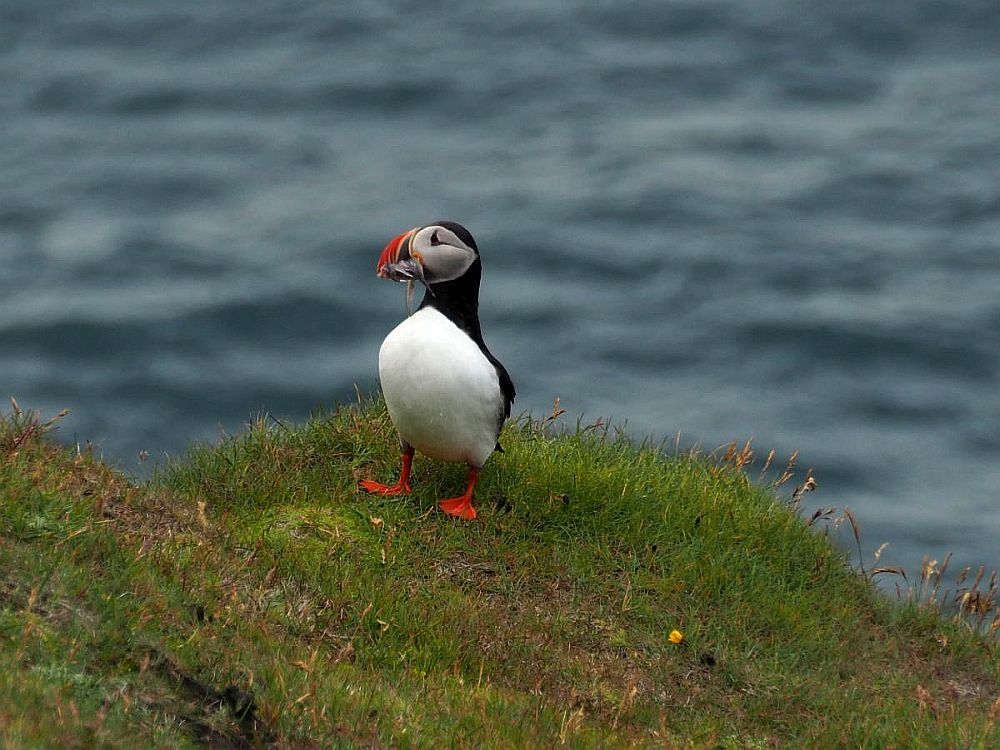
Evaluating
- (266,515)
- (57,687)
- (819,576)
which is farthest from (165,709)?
(819,576)

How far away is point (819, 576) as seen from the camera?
8875mm

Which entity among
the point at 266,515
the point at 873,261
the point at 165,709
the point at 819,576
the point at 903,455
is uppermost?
the point at 165,709

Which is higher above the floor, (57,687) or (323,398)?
(57,687)

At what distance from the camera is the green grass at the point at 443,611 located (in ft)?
18.4

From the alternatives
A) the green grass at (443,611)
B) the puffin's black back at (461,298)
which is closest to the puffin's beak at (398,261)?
the puffin's black back at (461,298)

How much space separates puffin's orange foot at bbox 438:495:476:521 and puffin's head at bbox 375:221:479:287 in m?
1.28

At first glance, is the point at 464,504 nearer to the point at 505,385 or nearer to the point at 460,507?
the point at 460,507

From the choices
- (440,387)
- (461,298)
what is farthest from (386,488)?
(461,298)

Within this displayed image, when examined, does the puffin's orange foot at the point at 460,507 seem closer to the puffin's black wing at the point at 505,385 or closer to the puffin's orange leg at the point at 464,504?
the puffin's orange leg at the point at 464,504

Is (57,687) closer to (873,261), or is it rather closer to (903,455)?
(903,455)

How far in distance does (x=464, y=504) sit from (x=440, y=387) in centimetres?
79

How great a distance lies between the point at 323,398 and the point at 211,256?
158 inches

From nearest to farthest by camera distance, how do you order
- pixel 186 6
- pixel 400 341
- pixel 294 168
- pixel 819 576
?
Result: pixel 400 341
pixel 819 576
pixel 294 168
pixel 186 6

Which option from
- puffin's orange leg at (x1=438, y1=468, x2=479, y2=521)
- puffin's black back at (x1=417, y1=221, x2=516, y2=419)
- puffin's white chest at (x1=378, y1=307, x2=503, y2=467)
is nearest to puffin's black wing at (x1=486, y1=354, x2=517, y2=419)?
puffin's black back at (x1=417, y1=221, x2=516, y2=419)
